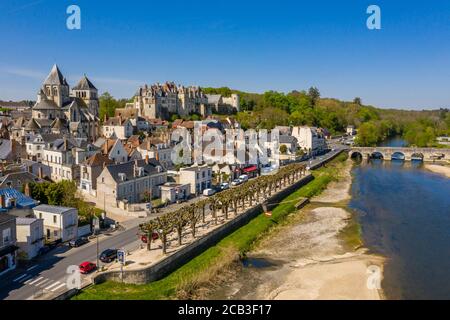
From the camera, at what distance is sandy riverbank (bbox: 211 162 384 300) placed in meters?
26.9

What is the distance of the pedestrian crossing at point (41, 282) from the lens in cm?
2408

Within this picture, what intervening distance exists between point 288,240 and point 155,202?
1485 cm

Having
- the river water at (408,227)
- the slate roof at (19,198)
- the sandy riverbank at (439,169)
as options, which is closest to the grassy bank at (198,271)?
the river water at (408,227)

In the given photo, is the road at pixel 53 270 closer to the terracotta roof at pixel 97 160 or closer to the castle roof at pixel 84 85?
the terracotta roof at pixel 97 160

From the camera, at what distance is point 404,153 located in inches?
3804

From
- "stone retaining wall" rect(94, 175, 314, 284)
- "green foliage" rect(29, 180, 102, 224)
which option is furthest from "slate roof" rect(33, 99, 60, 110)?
"stone retaining wall" rect(94, 175, 314, 284)

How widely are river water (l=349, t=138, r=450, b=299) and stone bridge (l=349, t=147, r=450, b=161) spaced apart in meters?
20.2

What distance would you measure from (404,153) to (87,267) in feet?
283

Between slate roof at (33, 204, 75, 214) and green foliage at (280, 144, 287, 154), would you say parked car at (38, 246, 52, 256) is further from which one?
green foliage at (280, 144, 287, 154)

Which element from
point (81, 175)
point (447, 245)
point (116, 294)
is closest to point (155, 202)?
point (81, 175)

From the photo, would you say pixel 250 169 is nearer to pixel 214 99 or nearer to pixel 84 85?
pixel 84 85

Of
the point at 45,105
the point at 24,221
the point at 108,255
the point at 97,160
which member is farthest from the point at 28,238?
the point at 45,105

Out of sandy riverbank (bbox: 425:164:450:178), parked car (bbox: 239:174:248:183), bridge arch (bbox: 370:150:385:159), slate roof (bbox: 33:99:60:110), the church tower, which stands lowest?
sandy riverbank (bbox: 425:164:450:178)

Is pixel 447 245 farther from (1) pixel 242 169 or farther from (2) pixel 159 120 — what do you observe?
(2) pixel 159 120
